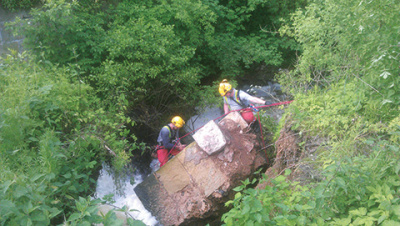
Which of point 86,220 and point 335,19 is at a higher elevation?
point 335,19

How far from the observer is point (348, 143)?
12.5 feet

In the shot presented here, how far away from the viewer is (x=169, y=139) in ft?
21.7

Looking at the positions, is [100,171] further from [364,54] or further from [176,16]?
[364,54]

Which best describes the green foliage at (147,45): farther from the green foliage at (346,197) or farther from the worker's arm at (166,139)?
the green foliage at (346,197)

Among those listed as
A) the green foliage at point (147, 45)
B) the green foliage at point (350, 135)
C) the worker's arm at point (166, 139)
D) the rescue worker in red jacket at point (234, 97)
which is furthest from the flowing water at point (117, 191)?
the green foliage at point (350, 135)

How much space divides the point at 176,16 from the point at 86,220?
595 cm

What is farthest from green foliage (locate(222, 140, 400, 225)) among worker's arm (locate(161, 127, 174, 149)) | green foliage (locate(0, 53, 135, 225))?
worker's arm (locate(161, 127, 174, 149))

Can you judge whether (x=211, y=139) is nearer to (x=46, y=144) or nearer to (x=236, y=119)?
(x=236, y=119)

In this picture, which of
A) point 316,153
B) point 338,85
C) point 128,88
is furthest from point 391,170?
point 128,88

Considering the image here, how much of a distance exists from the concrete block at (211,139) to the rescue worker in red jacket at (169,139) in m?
1.12

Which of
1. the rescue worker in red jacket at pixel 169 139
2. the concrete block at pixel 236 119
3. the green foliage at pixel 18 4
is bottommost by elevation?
the rescue worker in red jacket at pixel 169 139

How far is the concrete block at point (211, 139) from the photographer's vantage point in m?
5.49

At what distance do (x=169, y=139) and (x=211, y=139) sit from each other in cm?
140

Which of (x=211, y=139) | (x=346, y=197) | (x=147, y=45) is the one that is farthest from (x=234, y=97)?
(x=346, y=197)
